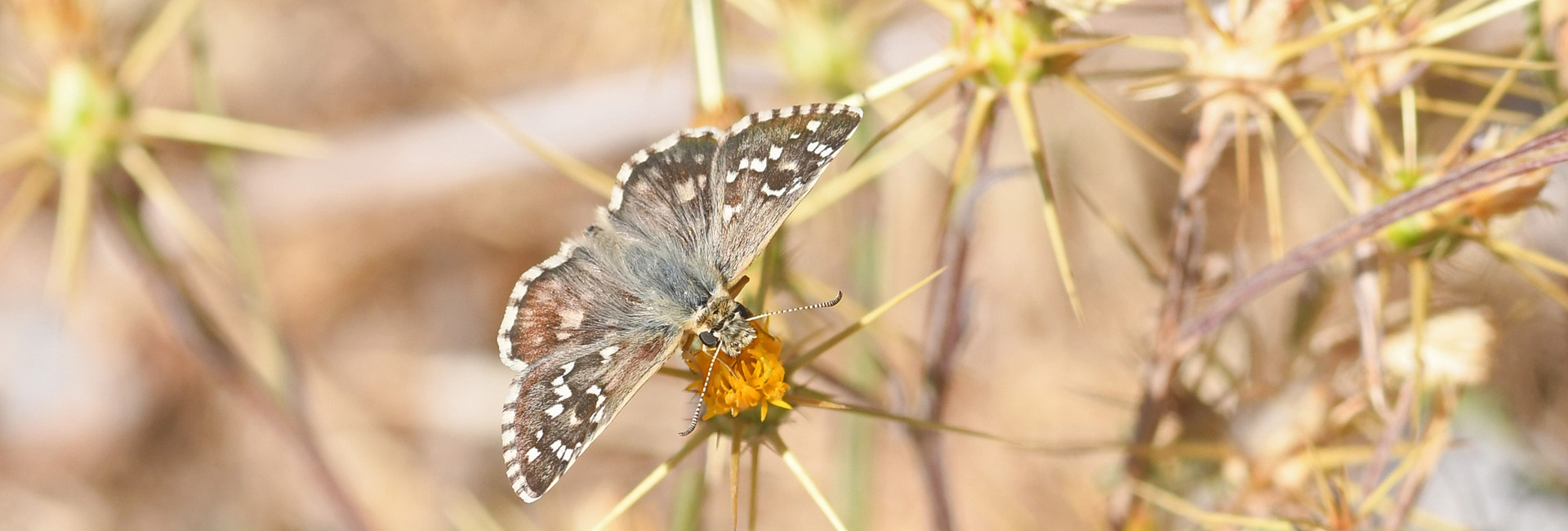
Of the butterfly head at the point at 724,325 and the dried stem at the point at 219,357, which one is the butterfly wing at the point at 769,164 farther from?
the dried stem at the point at 219,357

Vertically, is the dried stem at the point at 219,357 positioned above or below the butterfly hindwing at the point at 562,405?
above

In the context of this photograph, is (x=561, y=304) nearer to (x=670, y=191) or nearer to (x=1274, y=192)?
(x=670, y=191)

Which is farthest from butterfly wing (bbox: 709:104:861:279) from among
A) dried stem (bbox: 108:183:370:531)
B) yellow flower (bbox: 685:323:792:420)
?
dried stem (bbox: 108:183:370:531)

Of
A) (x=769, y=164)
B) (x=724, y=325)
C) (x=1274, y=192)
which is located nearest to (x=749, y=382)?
(x=724, y=325)

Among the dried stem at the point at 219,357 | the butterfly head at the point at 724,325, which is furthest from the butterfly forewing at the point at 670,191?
the dried stem at the point at 219,357

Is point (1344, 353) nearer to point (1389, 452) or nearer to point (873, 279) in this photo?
point (1389, 452)
